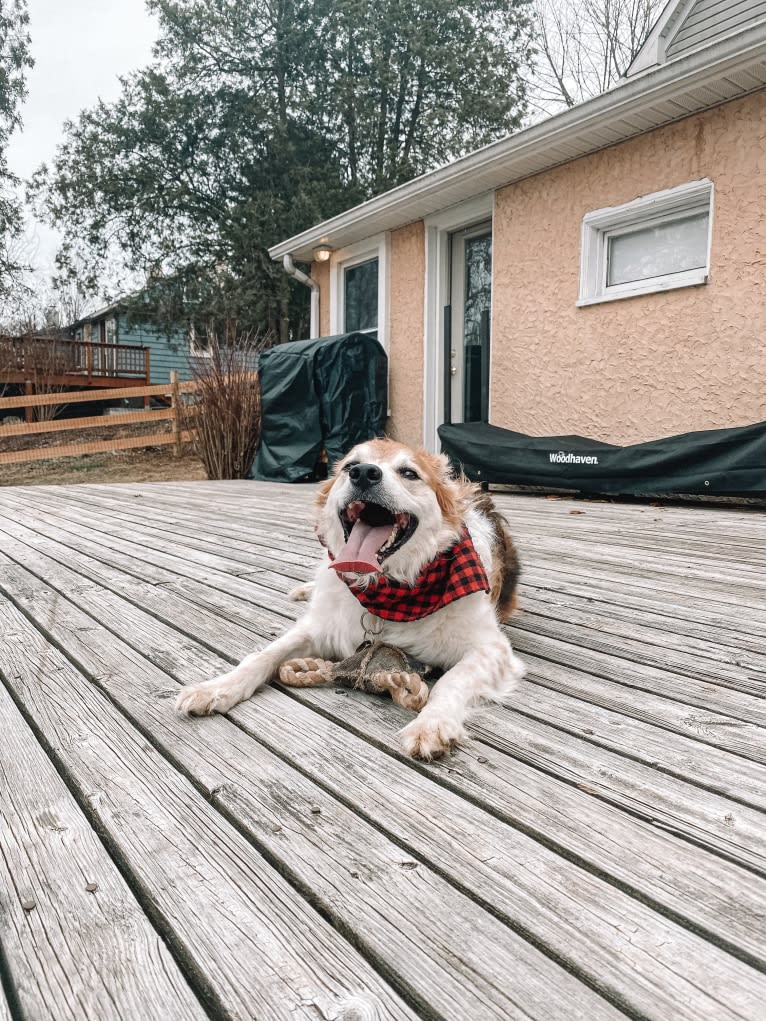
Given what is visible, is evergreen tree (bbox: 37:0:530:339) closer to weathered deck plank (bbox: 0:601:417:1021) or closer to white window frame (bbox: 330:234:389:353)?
white window frame (bbox: 330:234:389:353)

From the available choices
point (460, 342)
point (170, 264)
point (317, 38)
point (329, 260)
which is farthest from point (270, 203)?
point (460, 342)

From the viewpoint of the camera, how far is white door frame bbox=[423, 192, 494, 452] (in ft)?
28.8

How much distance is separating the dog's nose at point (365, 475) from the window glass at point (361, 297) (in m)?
8.11

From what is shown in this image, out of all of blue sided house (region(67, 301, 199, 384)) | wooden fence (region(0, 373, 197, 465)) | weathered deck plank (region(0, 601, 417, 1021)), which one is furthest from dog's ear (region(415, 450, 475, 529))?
blue sided house (region(67, 301, 199, 384))

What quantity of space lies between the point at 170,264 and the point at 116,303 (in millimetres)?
1847

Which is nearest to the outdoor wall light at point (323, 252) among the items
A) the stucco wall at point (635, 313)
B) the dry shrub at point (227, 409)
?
the dry shrub at point (227, 409)

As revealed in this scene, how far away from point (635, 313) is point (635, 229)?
2.68ft

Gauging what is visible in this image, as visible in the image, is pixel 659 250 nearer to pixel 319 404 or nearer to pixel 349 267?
pixel 319 404

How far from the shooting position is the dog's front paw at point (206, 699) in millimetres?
1686

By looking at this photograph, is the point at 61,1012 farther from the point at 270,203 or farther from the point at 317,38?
the point at 317,38

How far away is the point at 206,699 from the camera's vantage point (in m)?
1.70

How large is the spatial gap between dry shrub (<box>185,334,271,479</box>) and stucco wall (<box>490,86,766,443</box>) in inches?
131

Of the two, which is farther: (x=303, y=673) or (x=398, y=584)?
(x=398, y=584)

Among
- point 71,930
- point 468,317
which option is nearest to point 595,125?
point 468,317
